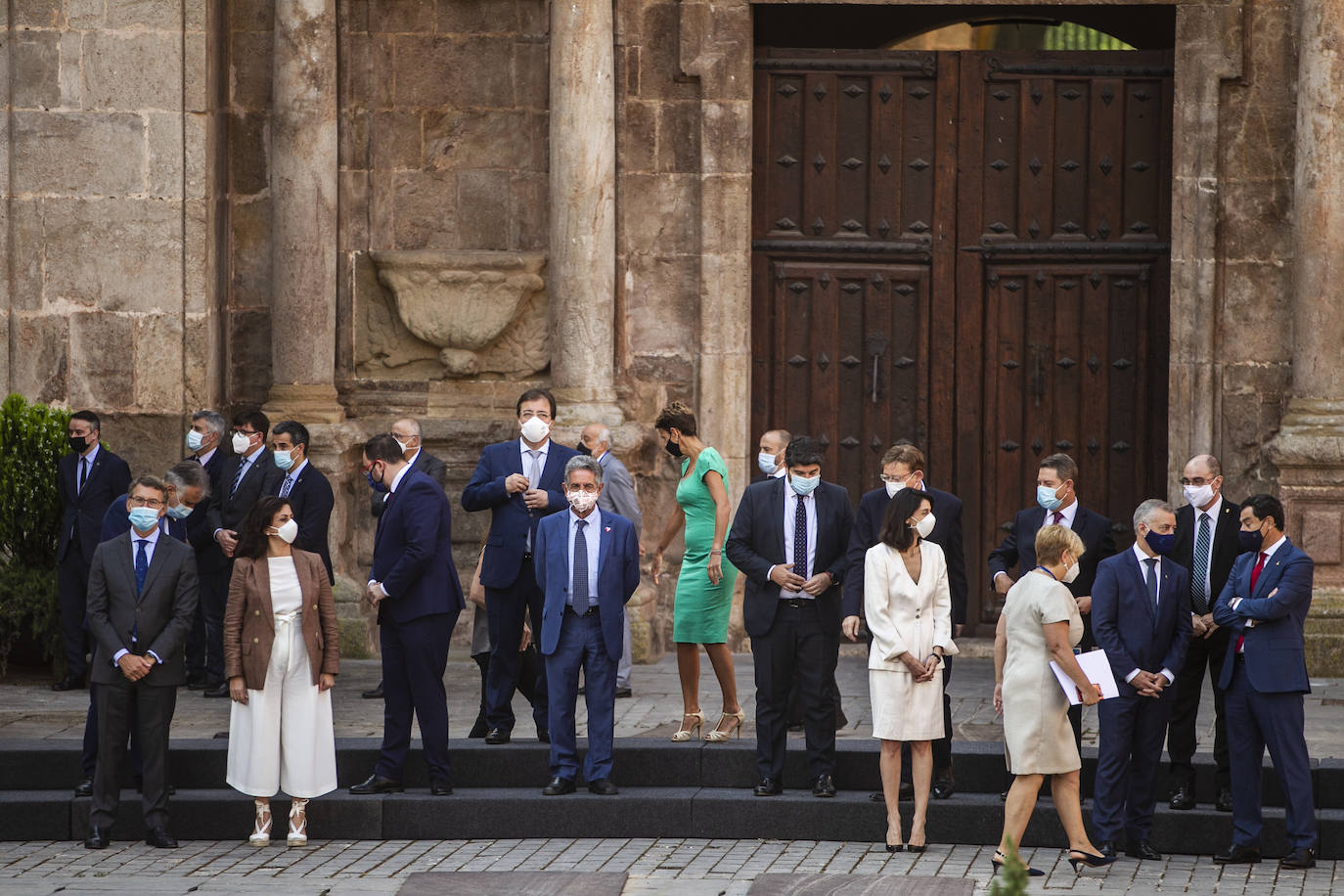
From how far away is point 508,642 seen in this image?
35.1ft

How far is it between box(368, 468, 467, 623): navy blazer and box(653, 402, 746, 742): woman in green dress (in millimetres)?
1292

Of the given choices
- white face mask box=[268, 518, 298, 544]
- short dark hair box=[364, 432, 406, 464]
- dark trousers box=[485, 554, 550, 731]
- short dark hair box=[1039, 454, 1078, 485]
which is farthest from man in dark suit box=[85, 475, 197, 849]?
short dark hair box=[1039, 454, 1078, 485]

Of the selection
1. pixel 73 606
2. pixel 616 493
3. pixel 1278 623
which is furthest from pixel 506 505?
pixel 1278 623

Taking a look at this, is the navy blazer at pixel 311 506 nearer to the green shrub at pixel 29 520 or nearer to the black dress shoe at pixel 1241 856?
the green shrub at pixel 29 520

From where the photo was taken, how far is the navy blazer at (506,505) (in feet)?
35.3

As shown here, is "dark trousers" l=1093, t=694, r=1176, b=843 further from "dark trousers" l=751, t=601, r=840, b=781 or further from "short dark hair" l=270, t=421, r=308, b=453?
"short dark hair" l=270, t=421, r=308, b=453

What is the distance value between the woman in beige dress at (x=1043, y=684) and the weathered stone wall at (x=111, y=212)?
22.8 ft

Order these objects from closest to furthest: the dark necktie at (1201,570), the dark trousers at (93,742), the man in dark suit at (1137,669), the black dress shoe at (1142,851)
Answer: the man in dark suit at (1137,669), the black dress shoe at (1142,851), the dark trousers at (93,742), the dark necktie at (1201,570)

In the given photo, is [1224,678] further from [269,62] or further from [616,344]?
[269,62]

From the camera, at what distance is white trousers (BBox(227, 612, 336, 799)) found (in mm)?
9617

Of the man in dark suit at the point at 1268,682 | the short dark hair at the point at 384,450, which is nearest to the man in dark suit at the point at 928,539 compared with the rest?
the man in dark suit at the point at 1268,682

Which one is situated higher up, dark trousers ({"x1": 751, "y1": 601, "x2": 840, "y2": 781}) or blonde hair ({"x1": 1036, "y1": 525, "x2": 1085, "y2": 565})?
blonde hair ({"x1": 1036, "y1": 525, "x2": 1085, "y2": 565})

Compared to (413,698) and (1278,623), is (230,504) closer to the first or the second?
(413,698)

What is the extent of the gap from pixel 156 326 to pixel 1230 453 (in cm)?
730
